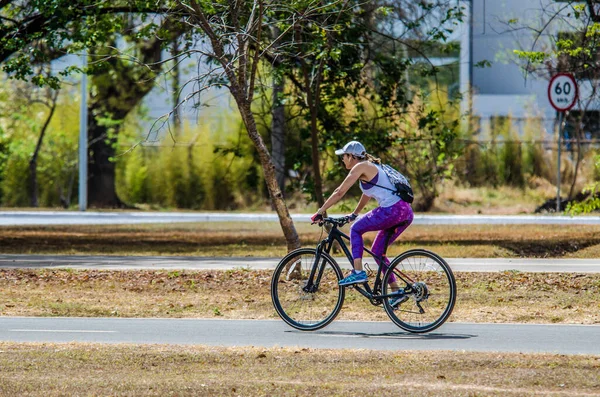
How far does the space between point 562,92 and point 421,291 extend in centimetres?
1348

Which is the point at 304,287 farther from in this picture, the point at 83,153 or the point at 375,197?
the point at 83,153

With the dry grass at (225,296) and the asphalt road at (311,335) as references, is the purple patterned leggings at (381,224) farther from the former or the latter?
the dry grass at (225,296)

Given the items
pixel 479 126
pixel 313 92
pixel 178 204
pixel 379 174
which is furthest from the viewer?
pixel 178 204

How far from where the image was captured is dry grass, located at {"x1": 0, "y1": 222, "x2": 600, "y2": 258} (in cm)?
2030

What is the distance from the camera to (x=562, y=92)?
22.9m

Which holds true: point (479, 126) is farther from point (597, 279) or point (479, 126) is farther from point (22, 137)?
point (597, 279)

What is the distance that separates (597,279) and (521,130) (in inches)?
979

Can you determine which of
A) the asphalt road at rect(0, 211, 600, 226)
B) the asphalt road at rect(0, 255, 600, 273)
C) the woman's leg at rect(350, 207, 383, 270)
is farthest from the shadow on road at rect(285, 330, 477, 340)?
the asphalt road at rect(0, 211, 600, 226)

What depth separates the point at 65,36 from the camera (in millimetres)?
20953

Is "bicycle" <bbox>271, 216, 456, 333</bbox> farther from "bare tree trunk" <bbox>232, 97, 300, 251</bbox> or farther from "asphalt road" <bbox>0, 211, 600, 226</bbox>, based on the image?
"asphalt road" <bbox>0, 211, 600, 226</bbox>

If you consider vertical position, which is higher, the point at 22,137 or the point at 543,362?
the point at 22,137

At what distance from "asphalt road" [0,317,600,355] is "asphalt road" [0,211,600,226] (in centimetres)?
1705

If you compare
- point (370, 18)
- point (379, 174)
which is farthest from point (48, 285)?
point (370, 18)

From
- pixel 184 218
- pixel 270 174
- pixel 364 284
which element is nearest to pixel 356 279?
pixel 364 284
